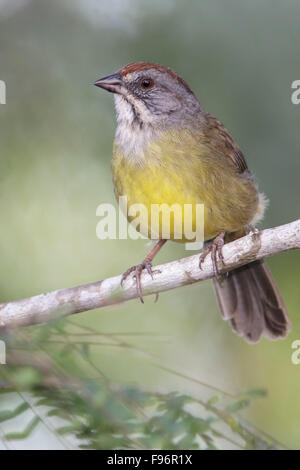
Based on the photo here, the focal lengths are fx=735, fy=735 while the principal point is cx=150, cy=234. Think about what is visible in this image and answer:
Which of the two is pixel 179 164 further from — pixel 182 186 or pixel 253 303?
pixel 253 303

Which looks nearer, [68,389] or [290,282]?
[68,389]

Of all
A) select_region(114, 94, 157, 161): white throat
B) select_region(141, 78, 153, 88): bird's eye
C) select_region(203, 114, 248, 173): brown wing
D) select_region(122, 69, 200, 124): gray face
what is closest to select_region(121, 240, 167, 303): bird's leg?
select_region(114, 94, 157, 161): white throat

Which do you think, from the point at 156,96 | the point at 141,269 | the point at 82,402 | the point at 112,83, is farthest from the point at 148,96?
the point at 82,402

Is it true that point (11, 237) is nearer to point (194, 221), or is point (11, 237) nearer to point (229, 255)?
point (194, 221)

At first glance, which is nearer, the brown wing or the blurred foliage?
the blurred foliage

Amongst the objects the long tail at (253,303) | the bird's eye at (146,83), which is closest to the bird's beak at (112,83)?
the bird's eye at (146,83)

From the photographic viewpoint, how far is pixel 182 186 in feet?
13.3

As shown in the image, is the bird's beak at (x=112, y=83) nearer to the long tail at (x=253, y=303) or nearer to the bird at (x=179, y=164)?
the bird at (x=179, y=164)

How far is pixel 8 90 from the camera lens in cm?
510

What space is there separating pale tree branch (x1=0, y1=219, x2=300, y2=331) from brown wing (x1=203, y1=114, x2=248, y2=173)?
3.12ft

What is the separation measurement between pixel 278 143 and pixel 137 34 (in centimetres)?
124

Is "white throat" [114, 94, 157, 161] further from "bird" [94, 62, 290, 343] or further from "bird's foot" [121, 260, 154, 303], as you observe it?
"bird's foot" [121, 260, 154, 303]

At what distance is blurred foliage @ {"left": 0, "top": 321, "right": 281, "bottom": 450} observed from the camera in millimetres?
2221
